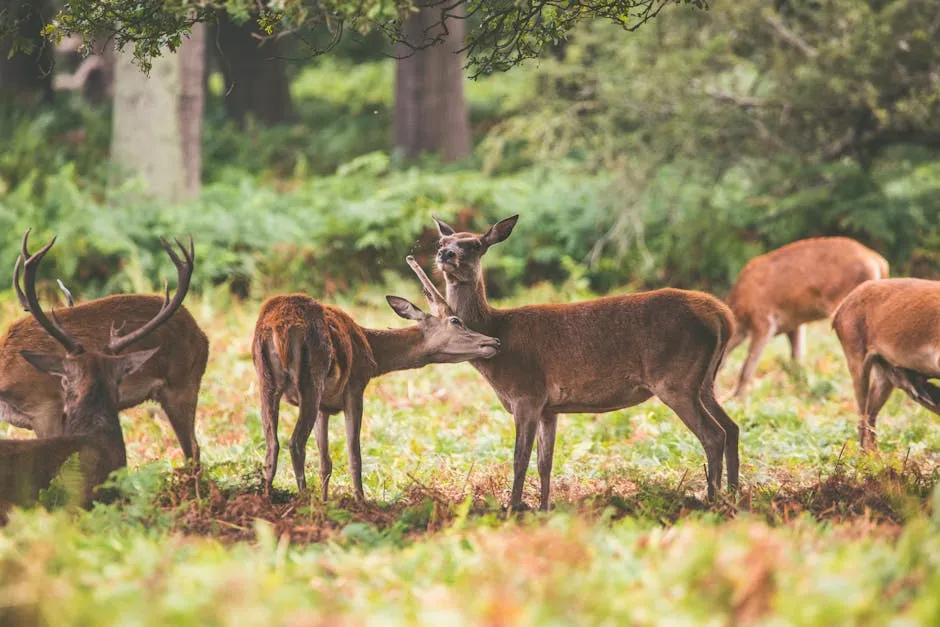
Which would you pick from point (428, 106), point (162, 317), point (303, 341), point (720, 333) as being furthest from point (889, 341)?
point (428, 106)

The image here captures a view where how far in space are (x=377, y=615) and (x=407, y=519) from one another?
240cm

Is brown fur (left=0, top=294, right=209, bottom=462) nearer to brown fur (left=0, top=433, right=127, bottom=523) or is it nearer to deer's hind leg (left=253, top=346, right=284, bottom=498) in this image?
brown fur (left=0, top=433, right=127, bottom=523)

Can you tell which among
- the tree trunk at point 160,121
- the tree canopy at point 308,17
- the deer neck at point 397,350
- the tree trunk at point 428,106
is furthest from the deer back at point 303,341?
the tree trunk at point 428,106

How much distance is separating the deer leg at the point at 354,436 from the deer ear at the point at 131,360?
4.09 feet

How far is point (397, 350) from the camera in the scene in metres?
7.79

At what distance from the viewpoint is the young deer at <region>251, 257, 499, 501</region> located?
22.5ft

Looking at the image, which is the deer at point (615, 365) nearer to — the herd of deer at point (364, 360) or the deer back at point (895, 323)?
the herd of deer at point (364, 360)

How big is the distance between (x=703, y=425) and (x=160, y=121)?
11401 millimetres

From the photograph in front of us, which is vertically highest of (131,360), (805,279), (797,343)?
(131,360)

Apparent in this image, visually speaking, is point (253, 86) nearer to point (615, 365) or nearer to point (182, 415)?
point (182, 415)

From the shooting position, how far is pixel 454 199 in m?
15.9

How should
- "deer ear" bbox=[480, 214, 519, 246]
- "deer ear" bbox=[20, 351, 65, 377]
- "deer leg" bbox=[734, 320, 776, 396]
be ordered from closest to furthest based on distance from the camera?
"deer ear" bbox=[20, 351, 65, 377] < "deer ear" bbox=[480, 214, 519, 246] < "deer leg" bbox=[734, 320, 776, 396]

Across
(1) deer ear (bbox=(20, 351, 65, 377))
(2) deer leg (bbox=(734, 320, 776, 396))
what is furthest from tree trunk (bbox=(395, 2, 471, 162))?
(1) deer ear (bbox=(20, 351, 65, 377))

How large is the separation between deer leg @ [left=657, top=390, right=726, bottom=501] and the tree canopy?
2295mm
